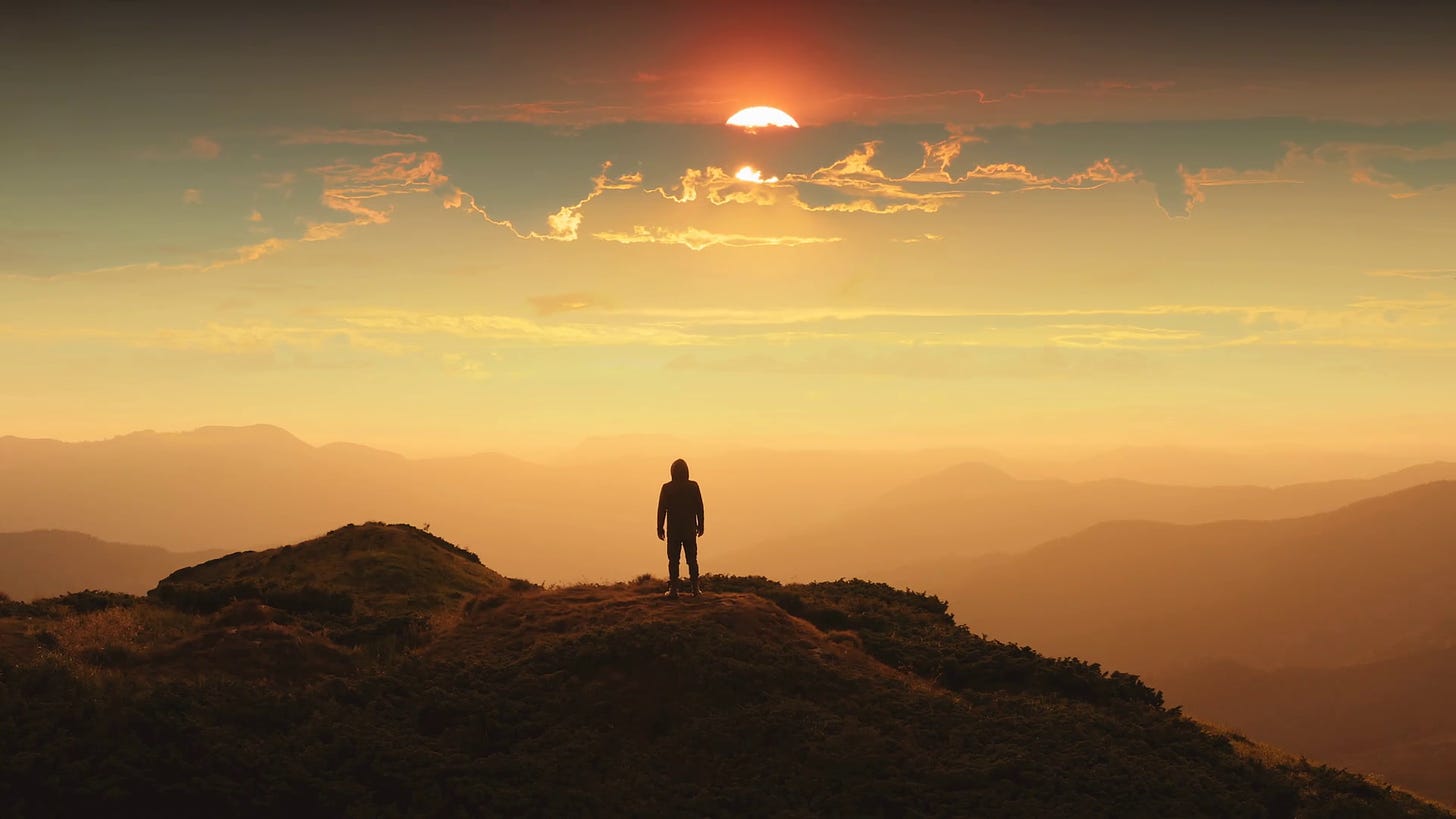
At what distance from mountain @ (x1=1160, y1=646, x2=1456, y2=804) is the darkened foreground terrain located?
478 feet

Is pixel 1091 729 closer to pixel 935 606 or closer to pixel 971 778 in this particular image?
pixel 971 778

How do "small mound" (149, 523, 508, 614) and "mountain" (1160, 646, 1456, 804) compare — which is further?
"mountain" (1160, 646, 1456, 804)

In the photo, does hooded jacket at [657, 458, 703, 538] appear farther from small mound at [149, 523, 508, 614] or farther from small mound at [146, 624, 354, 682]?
small mound at [149, 523, 508, 614]

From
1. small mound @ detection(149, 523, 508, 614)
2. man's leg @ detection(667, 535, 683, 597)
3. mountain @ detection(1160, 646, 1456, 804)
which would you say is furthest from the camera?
mountain @ detection(1160, 646, 1456, 804)

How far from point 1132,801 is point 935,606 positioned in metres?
14.9

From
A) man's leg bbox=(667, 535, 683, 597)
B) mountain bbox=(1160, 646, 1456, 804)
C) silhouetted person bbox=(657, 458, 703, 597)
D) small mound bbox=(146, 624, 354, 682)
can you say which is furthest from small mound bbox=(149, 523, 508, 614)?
mountain bbox=(1160, 646, 1456, 804)

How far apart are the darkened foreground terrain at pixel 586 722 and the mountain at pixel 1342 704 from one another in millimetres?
145697

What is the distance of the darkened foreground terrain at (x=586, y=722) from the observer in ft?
52.4

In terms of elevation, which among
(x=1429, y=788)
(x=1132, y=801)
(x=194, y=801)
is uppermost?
(x=194, y=801)

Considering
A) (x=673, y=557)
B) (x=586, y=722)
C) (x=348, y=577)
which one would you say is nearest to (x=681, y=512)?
(x=673, y=557)

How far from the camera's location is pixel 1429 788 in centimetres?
11762

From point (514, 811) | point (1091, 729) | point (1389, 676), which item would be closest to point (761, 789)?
point (514, 811)

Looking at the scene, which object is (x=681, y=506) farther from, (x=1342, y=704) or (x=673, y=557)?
(x=1342, y=704)

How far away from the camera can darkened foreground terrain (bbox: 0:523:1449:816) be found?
52.4ft
